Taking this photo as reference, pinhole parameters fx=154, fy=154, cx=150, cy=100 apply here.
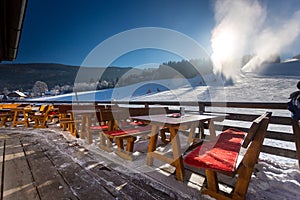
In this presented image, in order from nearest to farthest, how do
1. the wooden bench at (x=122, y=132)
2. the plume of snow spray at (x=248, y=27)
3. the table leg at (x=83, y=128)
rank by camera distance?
1. the wooden bench at (x=122, y=132)
2. the table leg at (x=83, y=128)
3. the plume of snow spray at (x=248, y=27)

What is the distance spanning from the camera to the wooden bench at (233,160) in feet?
3.57

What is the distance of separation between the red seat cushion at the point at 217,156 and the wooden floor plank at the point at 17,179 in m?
1.44

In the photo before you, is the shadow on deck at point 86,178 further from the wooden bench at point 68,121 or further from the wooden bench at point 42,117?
the wooden bench at point 42,117

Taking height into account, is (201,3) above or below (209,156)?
above

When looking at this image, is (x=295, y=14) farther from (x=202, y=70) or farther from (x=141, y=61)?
(x=202, y=70)

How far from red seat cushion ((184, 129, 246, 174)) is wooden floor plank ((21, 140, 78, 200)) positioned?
1.11m

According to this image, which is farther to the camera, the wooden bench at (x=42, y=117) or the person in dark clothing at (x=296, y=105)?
the wooden bench at (x=42, y=117)

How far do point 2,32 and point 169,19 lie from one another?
5862 millimetres

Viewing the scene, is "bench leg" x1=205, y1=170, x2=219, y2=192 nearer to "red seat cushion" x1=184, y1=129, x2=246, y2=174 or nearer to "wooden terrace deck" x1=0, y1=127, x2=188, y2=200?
"red seat cushion" x1=184, y1=129, x2=246, y2=174

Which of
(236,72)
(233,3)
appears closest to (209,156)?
(233,3)

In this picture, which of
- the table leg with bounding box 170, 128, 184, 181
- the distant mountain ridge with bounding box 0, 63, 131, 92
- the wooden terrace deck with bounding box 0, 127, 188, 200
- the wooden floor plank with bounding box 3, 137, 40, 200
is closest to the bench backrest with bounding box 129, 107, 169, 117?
the wooden terrace deck with bounding box 0, 127, 188, 200

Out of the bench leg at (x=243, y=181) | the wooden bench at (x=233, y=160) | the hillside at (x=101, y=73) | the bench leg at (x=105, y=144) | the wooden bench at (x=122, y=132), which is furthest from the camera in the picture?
the hillside at (x=101, y=73)

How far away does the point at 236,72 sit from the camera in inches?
486

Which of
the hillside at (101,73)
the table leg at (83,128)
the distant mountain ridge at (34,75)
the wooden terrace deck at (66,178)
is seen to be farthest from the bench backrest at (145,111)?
the distant mountain ridge at (34,75)
